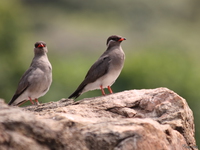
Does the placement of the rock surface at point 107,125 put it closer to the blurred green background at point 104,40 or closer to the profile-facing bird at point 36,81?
the profile-facing bird at point 36,81

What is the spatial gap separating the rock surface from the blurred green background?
19.5m

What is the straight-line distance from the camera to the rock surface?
8766mm

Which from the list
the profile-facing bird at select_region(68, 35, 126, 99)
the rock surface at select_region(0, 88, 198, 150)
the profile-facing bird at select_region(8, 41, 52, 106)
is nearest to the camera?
the rock surface at select_region(0, 88, 198, 150)

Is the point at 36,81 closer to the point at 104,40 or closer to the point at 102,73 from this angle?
the point at 102,73

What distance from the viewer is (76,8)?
300ft

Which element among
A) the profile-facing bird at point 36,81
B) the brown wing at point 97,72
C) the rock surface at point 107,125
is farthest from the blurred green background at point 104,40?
the rock surface at point 107,125

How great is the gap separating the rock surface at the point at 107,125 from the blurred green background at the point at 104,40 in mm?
19487

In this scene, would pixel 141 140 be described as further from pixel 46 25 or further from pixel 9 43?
pixel 46 25

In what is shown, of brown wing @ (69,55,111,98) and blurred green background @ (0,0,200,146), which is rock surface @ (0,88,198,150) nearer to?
brown wing @ (69,55,111,98)

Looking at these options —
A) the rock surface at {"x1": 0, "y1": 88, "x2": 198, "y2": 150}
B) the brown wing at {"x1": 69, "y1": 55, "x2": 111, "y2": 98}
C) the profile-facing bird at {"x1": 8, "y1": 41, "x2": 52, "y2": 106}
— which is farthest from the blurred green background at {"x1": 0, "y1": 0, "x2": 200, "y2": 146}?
the rock surface at {"x1": 0, "y1": 88, "x2": 198, "y2": 150}

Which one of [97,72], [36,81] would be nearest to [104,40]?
[36,81]

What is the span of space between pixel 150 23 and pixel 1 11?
Result: 43583 millimetres

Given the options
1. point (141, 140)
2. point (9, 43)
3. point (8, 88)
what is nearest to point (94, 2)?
point (9, 43)

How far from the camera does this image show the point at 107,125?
375 inches
